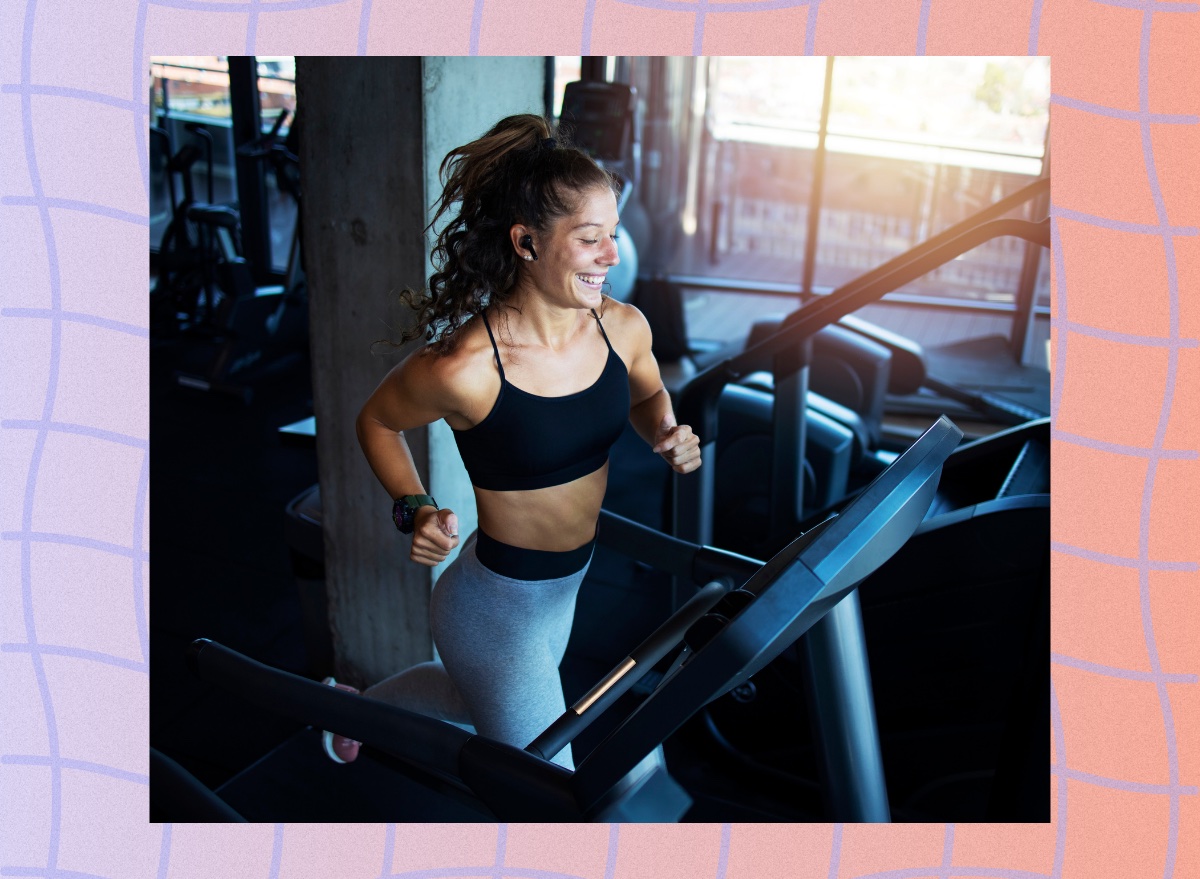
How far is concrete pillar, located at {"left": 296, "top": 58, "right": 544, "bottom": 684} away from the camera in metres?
1.72

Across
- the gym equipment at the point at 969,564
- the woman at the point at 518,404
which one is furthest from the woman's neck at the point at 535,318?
the gym equipment at the point at 969,564

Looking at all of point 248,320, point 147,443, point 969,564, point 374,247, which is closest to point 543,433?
point 147,443

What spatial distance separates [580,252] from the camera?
125 cm

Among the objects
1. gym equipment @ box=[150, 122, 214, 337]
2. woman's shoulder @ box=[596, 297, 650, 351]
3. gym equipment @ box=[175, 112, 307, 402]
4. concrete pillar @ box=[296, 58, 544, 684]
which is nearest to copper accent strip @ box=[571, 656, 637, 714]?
woman's shoulder @ box=[596, 297, 650, 351]

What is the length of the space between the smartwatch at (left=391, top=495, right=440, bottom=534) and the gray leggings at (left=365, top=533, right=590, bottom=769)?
0.46ft

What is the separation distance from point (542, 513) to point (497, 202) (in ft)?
1.41

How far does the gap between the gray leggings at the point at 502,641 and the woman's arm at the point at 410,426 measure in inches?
5.8

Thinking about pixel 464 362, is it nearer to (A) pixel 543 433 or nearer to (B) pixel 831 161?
(A) pixel 543 433

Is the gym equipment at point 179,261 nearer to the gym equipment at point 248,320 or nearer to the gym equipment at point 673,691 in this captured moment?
the gym equipment at point 248,320

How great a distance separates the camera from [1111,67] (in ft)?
4.43

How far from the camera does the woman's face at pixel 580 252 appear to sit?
1.24 meters

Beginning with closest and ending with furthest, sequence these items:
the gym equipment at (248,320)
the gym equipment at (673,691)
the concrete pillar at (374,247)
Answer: the gym equipment at (673,691)
the concrete pillar at (374,247)
the gym equipment at (248,320)

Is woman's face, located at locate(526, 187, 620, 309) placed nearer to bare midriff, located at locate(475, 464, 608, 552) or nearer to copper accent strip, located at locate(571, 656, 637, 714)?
bare midriff, located at locate(475, 464, 608, 552)

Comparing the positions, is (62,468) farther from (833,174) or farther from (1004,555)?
(833,174)
